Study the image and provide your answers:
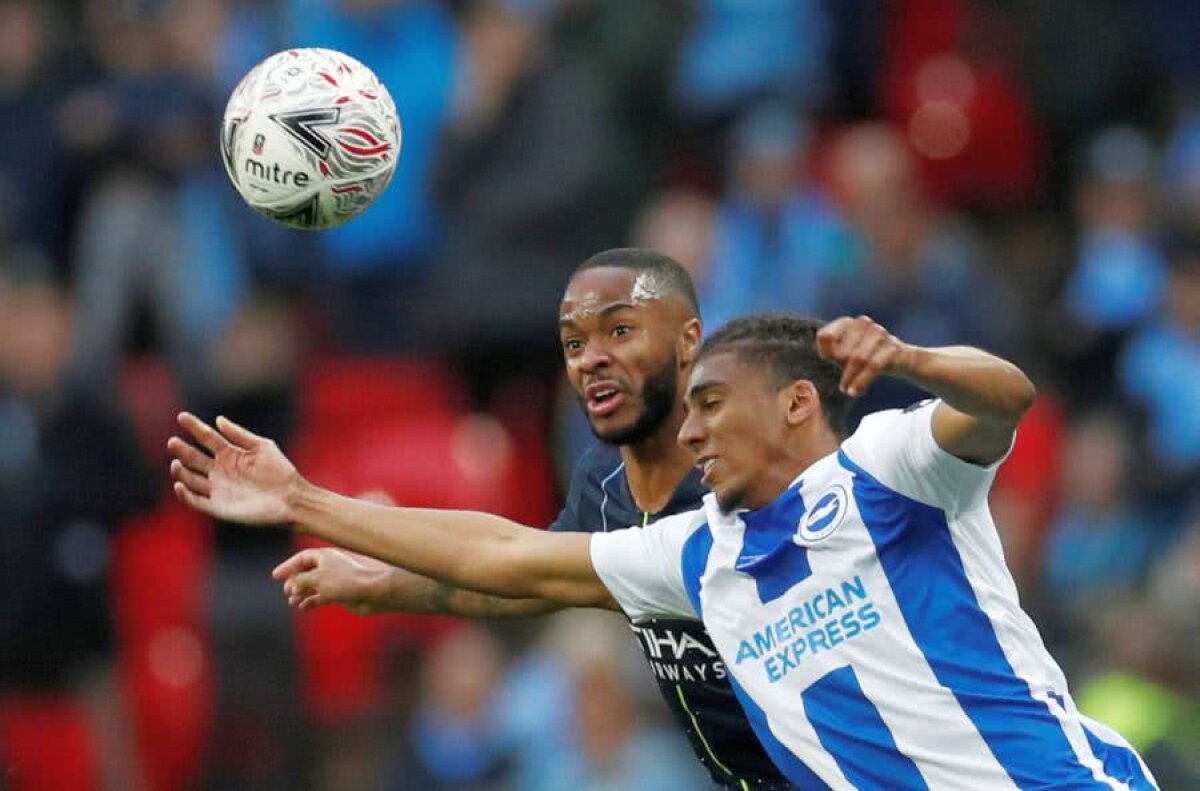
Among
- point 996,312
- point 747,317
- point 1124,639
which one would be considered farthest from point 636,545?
point 996,312

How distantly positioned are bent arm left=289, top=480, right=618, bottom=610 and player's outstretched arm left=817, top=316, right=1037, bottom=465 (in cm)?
128

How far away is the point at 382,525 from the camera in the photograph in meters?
6.39

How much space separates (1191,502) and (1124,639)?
46.1 inches

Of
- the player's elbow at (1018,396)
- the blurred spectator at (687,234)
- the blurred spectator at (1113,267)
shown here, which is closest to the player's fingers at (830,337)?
the player's elbow at (1018,396)

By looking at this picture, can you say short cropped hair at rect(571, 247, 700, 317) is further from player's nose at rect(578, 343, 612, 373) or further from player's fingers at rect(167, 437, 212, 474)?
player's fingers at rect(167, 437, 212, 474)

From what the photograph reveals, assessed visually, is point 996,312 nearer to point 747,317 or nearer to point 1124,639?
point 1124,639

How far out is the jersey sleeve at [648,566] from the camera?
21.3ft

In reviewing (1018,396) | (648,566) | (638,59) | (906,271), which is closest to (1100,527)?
(906,271)

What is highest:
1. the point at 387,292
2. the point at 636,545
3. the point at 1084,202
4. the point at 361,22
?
the point at 361,22

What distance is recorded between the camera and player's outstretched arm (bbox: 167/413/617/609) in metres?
6.36

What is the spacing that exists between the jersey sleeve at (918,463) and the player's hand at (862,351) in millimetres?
363

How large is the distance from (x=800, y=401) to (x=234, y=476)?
1399 mm

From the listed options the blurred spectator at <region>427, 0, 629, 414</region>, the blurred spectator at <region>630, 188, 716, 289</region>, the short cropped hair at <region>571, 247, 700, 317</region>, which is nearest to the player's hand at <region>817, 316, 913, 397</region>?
the short cropped hair at <region>571, 247, 700, 317</region>

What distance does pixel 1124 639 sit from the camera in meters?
9.68
